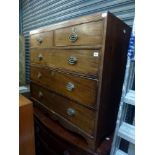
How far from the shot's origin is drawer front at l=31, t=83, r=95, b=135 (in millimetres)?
1099

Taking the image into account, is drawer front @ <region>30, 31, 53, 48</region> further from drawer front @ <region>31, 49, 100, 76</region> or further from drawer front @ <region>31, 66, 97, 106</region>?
drawer front @ <region>31, 66, 97, 106</region>

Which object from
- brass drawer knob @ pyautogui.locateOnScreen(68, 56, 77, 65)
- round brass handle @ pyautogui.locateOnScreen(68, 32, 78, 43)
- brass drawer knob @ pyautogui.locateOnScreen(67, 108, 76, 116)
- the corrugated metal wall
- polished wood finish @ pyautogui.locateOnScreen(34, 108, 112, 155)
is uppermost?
the corrugated metal wall

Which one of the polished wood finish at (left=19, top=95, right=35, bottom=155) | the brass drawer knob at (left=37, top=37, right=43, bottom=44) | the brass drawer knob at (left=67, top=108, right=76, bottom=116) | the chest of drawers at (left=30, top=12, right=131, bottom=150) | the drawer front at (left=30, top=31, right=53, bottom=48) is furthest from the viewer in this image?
the brass drawer knob at (left=37, top=37, right=43, bottom=44)

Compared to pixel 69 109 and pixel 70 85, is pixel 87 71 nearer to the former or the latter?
pixel 70 85

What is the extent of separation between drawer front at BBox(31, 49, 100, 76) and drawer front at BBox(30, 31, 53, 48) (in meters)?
0.06

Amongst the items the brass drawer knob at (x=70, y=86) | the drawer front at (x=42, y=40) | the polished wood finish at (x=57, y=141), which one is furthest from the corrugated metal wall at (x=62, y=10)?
the polished wood finish at (x=57, y=141)

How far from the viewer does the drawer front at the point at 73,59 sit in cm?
100

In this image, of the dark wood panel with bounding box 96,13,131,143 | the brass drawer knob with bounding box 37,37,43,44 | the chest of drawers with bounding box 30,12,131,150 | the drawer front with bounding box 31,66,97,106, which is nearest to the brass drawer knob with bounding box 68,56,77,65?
the chest of drawers with bounding box 30,12,131,150

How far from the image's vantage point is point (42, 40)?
1.52 meters

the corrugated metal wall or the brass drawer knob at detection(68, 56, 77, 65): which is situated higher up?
the corrugated metal wall

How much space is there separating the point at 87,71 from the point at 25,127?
0.55 meters

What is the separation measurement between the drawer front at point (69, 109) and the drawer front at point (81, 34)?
1.61 ft
